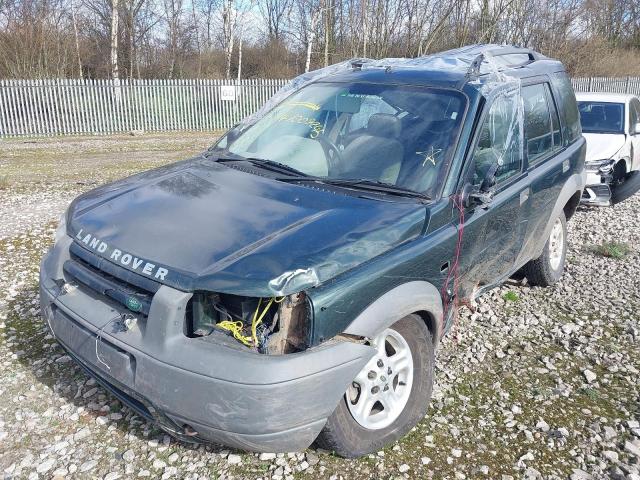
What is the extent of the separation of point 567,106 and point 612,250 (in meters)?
2.10

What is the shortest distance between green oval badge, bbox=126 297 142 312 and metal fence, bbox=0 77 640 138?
17.4 metres

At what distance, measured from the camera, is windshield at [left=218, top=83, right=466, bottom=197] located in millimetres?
3365

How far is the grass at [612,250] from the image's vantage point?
629 centimetres

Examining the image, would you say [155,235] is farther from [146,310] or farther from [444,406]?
[444,406]

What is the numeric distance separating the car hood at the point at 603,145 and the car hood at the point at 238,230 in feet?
21.1

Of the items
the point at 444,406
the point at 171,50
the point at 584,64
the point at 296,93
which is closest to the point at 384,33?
the point at 584,64

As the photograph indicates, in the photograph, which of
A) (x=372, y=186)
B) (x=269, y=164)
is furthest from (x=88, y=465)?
(x=372, y=186)

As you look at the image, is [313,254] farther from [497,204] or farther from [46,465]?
[46,465]

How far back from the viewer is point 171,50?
35.8 m

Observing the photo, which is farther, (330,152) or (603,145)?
(603,145)

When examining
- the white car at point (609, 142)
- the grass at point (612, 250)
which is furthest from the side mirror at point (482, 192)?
the white car at point (609, 142)

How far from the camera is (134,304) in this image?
103 inches

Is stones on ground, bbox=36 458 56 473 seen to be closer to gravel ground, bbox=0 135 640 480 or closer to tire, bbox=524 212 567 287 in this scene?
gravel ground, bbox=0 135 640 480

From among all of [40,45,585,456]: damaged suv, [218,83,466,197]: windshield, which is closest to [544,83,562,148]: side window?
[40,45,585,456]: damaged suv
